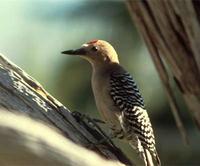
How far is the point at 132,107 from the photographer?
435cm

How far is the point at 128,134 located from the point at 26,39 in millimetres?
10875

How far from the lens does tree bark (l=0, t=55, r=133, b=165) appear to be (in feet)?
4.22

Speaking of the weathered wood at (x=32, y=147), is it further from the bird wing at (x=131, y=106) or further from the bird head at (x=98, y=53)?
the bird head at (x=98, y=53)

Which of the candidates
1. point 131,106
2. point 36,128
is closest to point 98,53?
point 131,106

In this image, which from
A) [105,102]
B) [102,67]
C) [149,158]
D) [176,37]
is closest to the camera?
[176,37]

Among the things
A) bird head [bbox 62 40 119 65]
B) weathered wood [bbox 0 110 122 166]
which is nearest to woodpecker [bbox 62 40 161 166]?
bird head [bbox 62 40 119 65]

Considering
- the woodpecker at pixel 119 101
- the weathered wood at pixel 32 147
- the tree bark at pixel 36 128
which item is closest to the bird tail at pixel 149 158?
the woodpecker at pixel 119 101

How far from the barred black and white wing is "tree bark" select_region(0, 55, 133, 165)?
1.70 m

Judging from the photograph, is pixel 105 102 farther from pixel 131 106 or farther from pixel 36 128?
Result: pixel 36 128

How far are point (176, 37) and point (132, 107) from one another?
179cm

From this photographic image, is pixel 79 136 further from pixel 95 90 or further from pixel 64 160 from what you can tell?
pixel 95 90

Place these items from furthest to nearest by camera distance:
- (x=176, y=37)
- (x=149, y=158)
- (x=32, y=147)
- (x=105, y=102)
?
(x=105, y=102) < (x=149, y=158) < (x=176, y=37) < (x=32, y=147)

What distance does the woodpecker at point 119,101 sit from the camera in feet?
13.5

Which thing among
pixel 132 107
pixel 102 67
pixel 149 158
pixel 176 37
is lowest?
pixel 149 158
